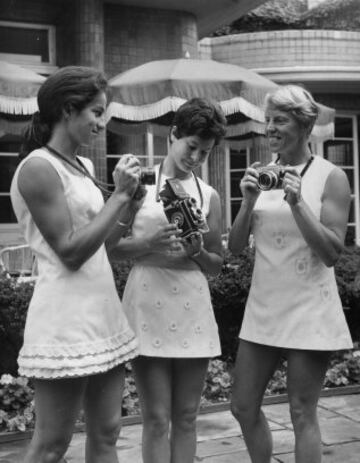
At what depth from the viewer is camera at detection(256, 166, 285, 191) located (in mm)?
2791

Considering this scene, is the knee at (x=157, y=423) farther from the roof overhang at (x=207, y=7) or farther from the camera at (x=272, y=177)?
the roof overhang at (x=207, y=7)

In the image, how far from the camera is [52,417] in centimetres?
230

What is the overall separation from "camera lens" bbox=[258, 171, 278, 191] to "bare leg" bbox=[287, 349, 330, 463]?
2.27 ft

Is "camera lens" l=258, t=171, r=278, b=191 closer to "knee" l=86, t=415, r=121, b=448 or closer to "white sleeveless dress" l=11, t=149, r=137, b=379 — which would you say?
"white sleeveless dress" l=11, t=149, r=137, b=379

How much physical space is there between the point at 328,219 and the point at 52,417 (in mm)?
1353

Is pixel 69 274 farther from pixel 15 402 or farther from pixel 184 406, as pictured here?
pixel 15 402

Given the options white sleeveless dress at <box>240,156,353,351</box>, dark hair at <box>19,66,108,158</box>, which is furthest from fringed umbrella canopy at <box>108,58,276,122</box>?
dark hair at <box>19,66,108,158</box>

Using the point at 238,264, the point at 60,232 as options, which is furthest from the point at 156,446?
the point at 238,264

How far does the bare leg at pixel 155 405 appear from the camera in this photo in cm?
281

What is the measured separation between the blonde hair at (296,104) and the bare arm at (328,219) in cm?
25

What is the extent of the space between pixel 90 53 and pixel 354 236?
616cm

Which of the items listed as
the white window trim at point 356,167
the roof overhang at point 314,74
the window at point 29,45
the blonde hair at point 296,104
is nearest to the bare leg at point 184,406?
the blonde hair at point 296,104

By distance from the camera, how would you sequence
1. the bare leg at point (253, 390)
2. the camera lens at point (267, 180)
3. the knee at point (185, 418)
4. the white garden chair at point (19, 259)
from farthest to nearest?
the white garden chair at point (19, 259) < the bare leg at point (253, 390) < the knee at point (185, 418) < the camera lens at point (267, 180)

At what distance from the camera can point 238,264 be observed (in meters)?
5.75
